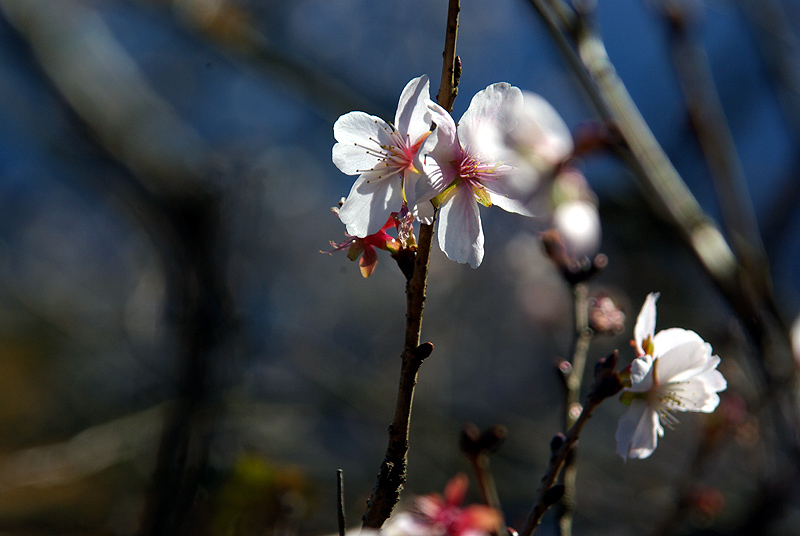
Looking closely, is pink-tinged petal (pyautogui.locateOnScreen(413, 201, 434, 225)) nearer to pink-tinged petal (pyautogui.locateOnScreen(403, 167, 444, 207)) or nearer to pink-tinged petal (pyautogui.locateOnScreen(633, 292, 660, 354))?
pink-tinged petal (pyautogui.locateOnScreen(403, 167, 444, 207))

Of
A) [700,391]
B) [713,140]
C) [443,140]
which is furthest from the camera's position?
[713,140]

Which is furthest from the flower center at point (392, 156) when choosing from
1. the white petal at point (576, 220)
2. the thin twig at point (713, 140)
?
the thin twig at point (713, 140)

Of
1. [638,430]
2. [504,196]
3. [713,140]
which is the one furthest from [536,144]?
[713,140]

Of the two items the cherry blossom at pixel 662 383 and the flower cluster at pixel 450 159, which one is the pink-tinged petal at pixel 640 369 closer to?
the cherry blossom at pixel 662 383

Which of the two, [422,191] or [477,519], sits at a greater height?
[422,191]

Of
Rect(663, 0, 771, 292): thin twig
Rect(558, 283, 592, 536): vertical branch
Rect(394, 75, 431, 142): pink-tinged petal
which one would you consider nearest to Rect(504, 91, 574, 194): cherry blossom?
Rect(394, 75, 431, 142): pink-tinged petal

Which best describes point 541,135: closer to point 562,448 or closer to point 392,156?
point 392,156
